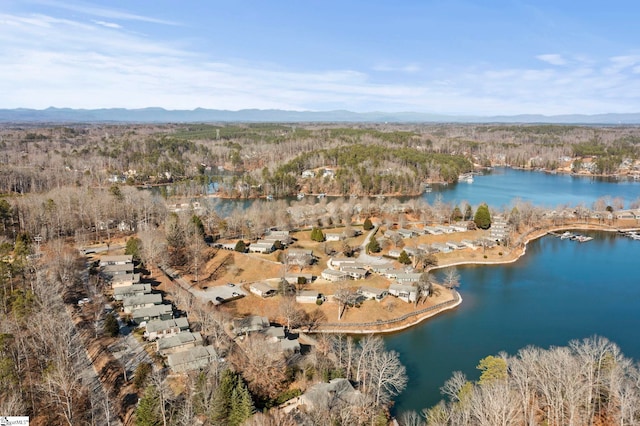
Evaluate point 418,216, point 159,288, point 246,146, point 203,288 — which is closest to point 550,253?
point 418,216

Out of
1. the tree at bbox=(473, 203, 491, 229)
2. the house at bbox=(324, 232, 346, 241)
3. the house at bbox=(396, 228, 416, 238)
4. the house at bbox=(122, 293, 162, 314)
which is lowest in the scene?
the house at bbox=(122, 293, 162, 314)

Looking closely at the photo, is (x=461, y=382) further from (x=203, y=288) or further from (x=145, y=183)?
(x=145, y=183)

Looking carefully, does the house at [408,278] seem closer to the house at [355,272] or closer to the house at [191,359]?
the house at [355,272]

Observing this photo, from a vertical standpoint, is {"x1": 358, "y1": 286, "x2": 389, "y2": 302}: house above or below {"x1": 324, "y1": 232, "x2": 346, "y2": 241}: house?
below

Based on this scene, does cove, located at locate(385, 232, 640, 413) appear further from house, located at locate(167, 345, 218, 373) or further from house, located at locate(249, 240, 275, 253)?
house, located at locate(249, 240, 275, 253)

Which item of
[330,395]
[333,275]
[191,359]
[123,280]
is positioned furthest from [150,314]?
[333,275]

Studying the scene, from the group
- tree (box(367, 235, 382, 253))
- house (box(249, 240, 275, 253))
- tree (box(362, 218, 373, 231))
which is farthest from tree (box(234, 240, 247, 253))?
tree (box(362, 218, 373, 231))
